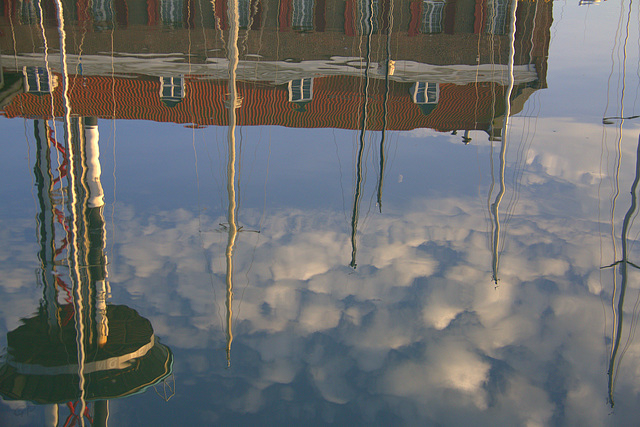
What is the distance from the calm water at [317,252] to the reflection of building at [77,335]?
0.02m

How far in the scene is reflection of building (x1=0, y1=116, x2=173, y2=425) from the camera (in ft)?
16.4

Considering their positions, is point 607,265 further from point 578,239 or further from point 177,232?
point 177,232

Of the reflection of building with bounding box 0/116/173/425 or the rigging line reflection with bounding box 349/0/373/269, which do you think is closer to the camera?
the reflection of building with bounding box 0/116/173/425

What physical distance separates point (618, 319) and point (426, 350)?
6.97 ft

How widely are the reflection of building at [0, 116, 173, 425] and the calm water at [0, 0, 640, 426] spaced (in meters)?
0.02

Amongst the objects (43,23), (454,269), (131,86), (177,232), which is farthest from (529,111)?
(43,23)

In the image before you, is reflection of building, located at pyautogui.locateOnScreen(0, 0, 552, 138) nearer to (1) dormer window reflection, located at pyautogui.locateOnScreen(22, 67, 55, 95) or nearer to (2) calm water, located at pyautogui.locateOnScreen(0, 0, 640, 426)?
(1) dormer window reflection, located at pyautogui.locateOnScreen(22, 67, 55, 95)

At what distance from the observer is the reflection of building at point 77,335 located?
16.4 feet

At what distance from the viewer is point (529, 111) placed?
42.4 feet

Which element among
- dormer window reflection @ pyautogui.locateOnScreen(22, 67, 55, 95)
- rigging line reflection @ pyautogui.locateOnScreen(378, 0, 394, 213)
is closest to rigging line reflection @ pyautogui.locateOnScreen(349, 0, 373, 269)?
rigging line reflection @ pyautogui.locateOnScreen(378, 0, 394, 213)

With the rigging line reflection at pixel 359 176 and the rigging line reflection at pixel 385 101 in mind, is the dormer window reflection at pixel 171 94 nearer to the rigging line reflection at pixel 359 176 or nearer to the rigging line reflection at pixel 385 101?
the rigging line reflection at pixel 359 176

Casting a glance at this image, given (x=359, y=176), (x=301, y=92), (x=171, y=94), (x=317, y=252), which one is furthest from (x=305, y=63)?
(x=317, y=252)

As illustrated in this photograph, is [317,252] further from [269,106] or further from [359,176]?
[269,106]

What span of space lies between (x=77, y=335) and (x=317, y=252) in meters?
2.79
